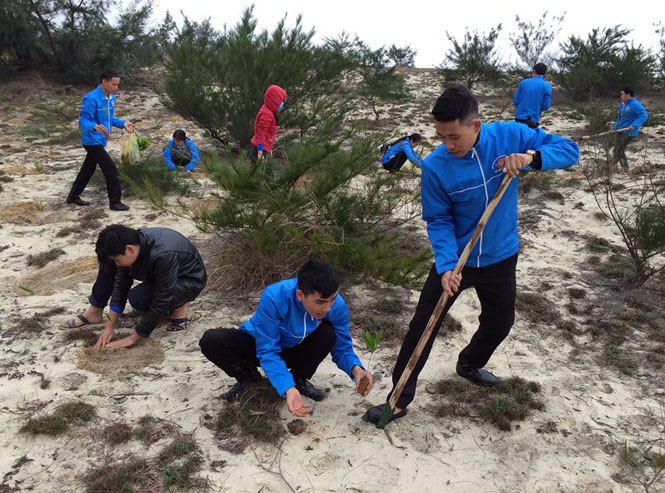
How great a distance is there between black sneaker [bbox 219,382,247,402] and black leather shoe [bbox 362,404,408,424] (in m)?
0.63

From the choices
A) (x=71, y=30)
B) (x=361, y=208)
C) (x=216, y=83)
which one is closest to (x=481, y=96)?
(x=216, y=83)

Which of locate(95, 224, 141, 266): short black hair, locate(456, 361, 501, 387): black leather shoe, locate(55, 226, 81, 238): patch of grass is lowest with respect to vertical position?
locate(55, 226, 81, 238): patch of grass

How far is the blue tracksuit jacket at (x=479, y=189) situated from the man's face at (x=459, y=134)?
56 millimetres

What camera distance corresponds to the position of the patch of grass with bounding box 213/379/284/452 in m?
2.36

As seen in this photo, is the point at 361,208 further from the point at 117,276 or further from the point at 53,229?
the point at 53,229

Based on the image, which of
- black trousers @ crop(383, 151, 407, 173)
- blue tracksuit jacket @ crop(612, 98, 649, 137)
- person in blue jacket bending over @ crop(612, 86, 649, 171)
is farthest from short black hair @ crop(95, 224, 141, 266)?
blue tracksuit jacket @ crop(612, 98, 649, 137)

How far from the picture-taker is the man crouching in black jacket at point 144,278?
280 centimetres

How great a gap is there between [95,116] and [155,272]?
306 cm

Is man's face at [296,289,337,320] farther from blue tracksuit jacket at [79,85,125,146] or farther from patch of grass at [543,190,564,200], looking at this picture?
patch of grass at [543,190,564,200]

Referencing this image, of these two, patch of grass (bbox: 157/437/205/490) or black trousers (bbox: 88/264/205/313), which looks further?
black trousers (bbox: 88/264/205/313)

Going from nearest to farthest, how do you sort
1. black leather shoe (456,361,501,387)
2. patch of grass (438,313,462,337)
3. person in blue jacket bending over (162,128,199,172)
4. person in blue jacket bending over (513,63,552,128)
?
black leather shoe (456,361,501,387), patch of grass (438,313,462,337), person in blue jacket bending over (162,128,199,172), person in blue jacket bending over (513,63,552,128)

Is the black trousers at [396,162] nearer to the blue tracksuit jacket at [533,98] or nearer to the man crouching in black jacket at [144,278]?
the man crouching in black jacket at [144,278]

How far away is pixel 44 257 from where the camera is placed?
14.2ft

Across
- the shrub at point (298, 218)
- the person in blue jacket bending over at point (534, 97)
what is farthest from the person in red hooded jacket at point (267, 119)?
the person in blue jacket bending over at point (534, 97)
